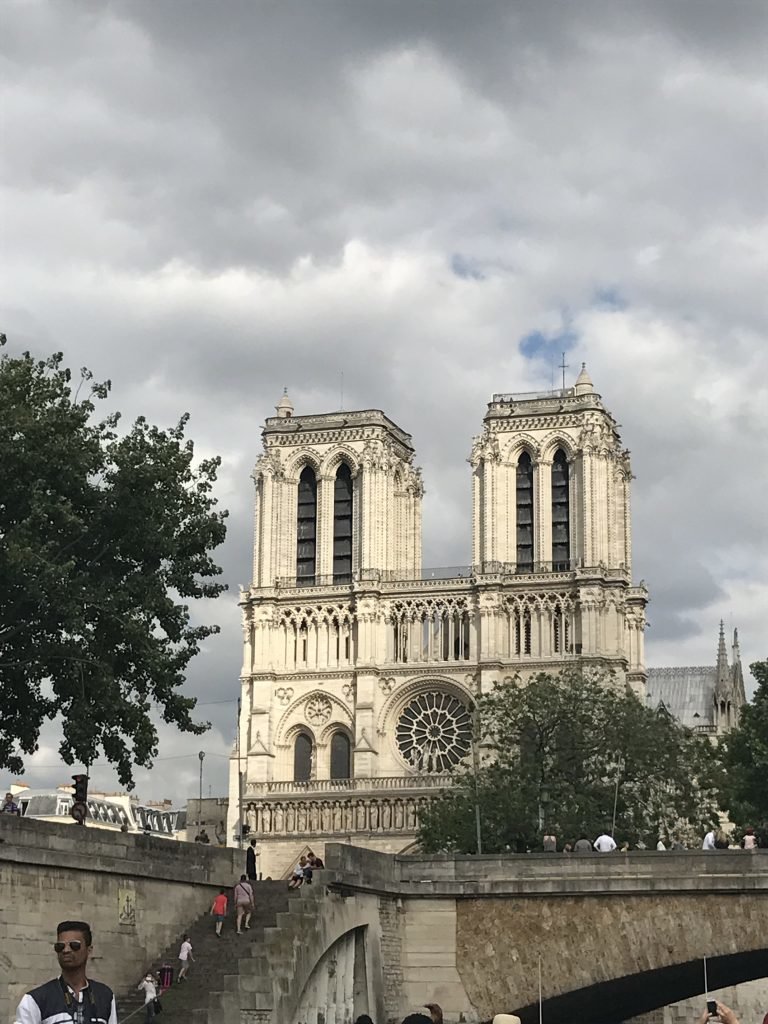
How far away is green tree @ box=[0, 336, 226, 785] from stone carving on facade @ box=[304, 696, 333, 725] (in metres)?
58.2

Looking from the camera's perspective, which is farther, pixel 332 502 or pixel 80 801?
pixel 332 502

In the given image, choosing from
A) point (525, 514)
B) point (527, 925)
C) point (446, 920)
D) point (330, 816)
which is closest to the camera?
point (527, 925)

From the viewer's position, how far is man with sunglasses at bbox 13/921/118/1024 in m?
9.50

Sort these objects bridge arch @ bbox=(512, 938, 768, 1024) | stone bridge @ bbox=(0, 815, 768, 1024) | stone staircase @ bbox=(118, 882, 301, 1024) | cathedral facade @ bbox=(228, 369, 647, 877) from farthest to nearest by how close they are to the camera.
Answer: cathedral facade @ bbox=(228, 369, 647, 877), bridge arch @ bbox=(512, 938, 768, 1024), stone bridge @ bbox=(0, 815, 768, 1024), stone staircase @ bbox=(118, 882, 301, 1024)

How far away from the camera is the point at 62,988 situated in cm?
963

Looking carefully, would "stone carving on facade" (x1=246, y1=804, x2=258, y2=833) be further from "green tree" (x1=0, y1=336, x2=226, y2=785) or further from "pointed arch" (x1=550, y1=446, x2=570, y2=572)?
"green tree" (x1=0, y1=336, x2=226, y2=785)

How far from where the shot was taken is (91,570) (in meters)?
36.1

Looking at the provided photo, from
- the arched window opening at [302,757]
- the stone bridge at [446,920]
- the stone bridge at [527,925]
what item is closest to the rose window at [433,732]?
the arched window opening at [302,757]

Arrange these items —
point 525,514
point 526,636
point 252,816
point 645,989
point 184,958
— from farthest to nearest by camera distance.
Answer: point 525,514, point 252,816, point 526,636, point 645,989, point 184,958

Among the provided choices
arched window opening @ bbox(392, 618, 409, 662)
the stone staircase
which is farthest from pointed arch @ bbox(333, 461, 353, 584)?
the stone staircase

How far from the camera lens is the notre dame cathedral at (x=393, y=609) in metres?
91.8

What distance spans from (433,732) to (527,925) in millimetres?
59898

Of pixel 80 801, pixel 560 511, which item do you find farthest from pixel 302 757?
pixel 80 801

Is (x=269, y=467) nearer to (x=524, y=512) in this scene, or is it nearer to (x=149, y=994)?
(x=524, y=512)
